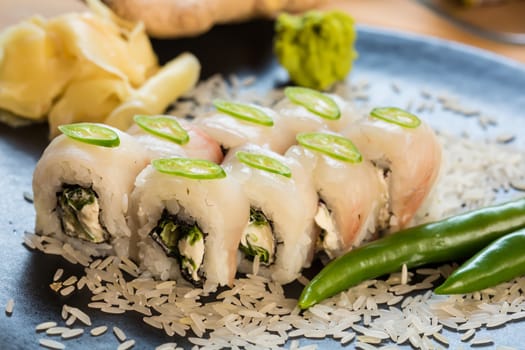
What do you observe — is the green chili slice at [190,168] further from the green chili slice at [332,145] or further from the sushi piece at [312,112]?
the sushi piece at [312,112]

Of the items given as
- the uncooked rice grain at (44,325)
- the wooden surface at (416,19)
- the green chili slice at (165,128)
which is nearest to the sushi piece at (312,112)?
the green chili slice at (165,128)

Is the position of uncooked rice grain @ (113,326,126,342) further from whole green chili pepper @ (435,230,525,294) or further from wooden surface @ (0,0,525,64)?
wooden surface @ (0,0,525,64)

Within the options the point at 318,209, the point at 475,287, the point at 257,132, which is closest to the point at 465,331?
the point at 475,287

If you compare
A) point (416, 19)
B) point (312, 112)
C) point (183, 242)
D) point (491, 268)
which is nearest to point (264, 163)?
point (183, 242)

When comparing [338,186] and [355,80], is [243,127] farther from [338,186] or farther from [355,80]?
[355,80]

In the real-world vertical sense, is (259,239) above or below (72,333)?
above

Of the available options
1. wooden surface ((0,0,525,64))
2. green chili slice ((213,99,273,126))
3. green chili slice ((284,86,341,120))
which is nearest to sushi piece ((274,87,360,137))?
green chili slice ((284,86,341,120))
